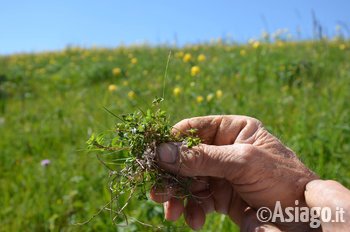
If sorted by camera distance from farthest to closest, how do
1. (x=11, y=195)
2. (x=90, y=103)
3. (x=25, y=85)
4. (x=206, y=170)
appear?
(x=25, y=85) < (x=90, y=103) < (x=11, y=195) < (x=206, y=170)

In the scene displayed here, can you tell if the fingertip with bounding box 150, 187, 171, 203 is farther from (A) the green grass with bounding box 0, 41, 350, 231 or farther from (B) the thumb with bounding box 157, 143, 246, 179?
(A) the green grass with bounding box 0, 41, 350, 231

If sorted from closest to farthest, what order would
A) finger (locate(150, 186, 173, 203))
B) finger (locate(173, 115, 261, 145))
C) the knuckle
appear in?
the knuckle
finger (locate(150, 186, 173, 203))
finger (locate(173, 115, 261, 145))

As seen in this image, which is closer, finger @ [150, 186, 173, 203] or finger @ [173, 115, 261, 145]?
finger @ [150, 186, 173, 203]

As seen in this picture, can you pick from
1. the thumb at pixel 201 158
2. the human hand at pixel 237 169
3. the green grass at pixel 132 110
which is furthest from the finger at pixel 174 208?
the green grass at pixel 132 110

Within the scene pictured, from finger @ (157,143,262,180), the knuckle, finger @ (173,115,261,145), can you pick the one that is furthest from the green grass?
the knuckle

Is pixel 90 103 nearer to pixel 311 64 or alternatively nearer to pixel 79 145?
pixel 79 145

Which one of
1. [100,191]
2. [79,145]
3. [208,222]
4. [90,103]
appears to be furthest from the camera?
[90,103]

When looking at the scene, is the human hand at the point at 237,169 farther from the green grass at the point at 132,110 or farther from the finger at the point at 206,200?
the green grass at the point at 132,110

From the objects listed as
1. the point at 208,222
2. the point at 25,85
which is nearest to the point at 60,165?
the point at 208,222
